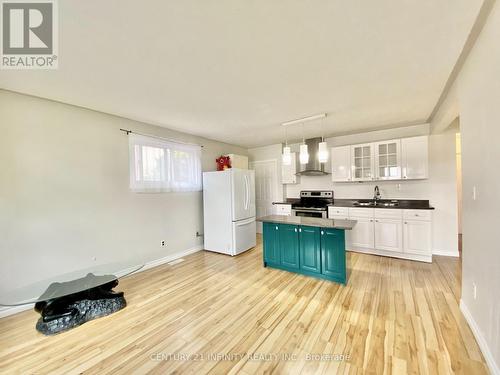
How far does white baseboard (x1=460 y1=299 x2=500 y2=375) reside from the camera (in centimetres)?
144

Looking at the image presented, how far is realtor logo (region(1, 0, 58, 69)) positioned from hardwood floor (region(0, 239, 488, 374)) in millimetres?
2542

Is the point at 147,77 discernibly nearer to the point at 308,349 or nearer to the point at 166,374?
the point at 166,374

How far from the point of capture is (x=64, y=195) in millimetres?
2732

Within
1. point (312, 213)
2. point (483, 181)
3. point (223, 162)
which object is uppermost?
point (223, 162)

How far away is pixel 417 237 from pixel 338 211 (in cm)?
133

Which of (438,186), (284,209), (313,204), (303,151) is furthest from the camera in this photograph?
(284,209)

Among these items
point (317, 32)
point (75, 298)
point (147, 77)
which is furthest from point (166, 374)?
point (317, 32)

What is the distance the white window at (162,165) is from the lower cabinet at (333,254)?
281 cm

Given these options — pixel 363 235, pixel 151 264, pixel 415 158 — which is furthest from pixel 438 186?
pixel 151 264

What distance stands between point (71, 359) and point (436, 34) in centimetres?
389

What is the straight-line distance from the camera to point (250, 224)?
178 inches

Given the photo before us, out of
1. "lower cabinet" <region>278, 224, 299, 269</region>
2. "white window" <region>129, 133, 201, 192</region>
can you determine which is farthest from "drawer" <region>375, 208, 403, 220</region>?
"white window" <region>129, 133, 201, 192</region>

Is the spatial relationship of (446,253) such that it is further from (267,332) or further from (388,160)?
(267,332)

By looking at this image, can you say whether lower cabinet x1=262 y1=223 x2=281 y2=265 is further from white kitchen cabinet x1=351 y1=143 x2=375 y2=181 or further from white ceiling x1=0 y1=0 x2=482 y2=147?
white kitchen cabinet x1=351 y1=143 x2=375 y2=181
